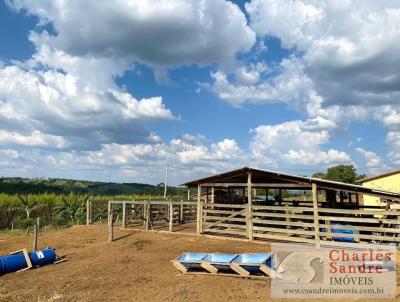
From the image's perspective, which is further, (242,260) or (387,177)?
(387,177)

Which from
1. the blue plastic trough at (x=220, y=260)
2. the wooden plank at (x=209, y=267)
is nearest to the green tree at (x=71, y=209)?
the blue plastic trough at (x=220, y=260)

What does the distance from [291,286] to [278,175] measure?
23.6ft

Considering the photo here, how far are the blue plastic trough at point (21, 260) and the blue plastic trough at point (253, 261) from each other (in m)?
6.87

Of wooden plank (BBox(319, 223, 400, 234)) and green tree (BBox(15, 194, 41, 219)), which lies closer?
wooden plank (BBox(319, 223, 400, 234))

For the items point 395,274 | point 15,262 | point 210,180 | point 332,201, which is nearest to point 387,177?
point 332,201

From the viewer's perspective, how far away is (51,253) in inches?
540

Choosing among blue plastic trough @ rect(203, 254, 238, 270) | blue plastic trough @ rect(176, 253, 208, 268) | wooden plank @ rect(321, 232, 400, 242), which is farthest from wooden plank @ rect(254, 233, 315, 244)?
blue plastic trough @ rect(176, 253, 208, 268)

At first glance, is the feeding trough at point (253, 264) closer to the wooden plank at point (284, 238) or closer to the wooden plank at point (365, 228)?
the wooden plank at point (365, 228)

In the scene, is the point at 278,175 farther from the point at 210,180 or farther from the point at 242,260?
the point at 242,260

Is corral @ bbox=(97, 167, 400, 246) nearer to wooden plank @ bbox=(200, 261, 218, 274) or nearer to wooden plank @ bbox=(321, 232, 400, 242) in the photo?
wooden plank @ bbox=(321, 232, 400, 242)

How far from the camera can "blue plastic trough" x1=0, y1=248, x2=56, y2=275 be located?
12.5 m

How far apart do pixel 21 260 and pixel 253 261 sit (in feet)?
25.5

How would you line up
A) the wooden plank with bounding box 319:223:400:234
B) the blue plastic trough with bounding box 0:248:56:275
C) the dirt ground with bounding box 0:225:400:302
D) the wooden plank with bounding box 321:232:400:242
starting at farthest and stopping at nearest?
the wooden plank with bounding box 321:232:400:242, the wooden plank with bounding box 319:223:400:234, the blue plastic trough with bounding box 0:248:56:275, the dirt ground with bounding box 0:225:400:302

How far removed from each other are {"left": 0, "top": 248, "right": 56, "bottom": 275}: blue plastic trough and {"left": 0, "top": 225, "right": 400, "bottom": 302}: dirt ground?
0.32 m
